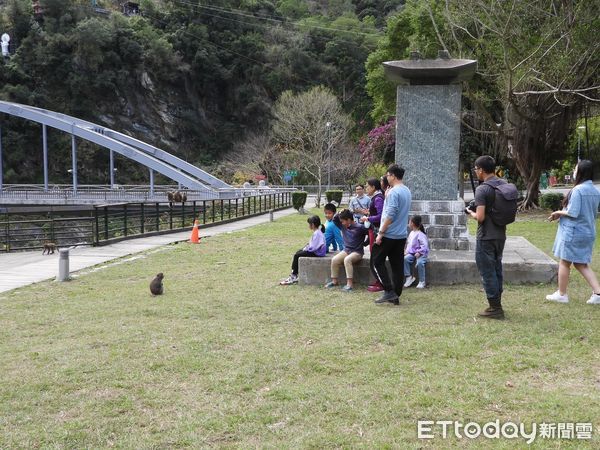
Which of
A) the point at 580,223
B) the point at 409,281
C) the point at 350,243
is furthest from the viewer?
the point at 409,281

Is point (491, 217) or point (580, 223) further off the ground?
point (491, 217)

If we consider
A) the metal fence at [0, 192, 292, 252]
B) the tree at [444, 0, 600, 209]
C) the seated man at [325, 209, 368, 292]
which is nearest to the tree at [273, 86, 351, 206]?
the metal fence at [0, 192, 292, 252]

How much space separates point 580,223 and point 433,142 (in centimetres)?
319

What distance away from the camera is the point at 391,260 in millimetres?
6465

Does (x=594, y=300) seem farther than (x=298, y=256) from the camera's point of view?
No

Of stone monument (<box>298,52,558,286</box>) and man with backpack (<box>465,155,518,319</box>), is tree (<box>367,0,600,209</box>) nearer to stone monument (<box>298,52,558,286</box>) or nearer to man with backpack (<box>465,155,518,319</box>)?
stone monument (<box>298,52,558,286</box>)

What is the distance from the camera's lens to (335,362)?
4586 mm

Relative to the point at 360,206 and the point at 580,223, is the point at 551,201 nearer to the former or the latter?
the point at 360,206

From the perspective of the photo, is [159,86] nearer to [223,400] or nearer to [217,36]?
[217,36]

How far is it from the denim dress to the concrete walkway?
8202mm

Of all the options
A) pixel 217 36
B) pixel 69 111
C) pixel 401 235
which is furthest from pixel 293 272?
pixel 217 36

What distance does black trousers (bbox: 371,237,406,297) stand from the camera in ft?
20.9

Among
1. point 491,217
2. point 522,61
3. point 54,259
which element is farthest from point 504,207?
point 522,61

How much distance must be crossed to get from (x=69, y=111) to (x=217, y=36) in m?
19.7
